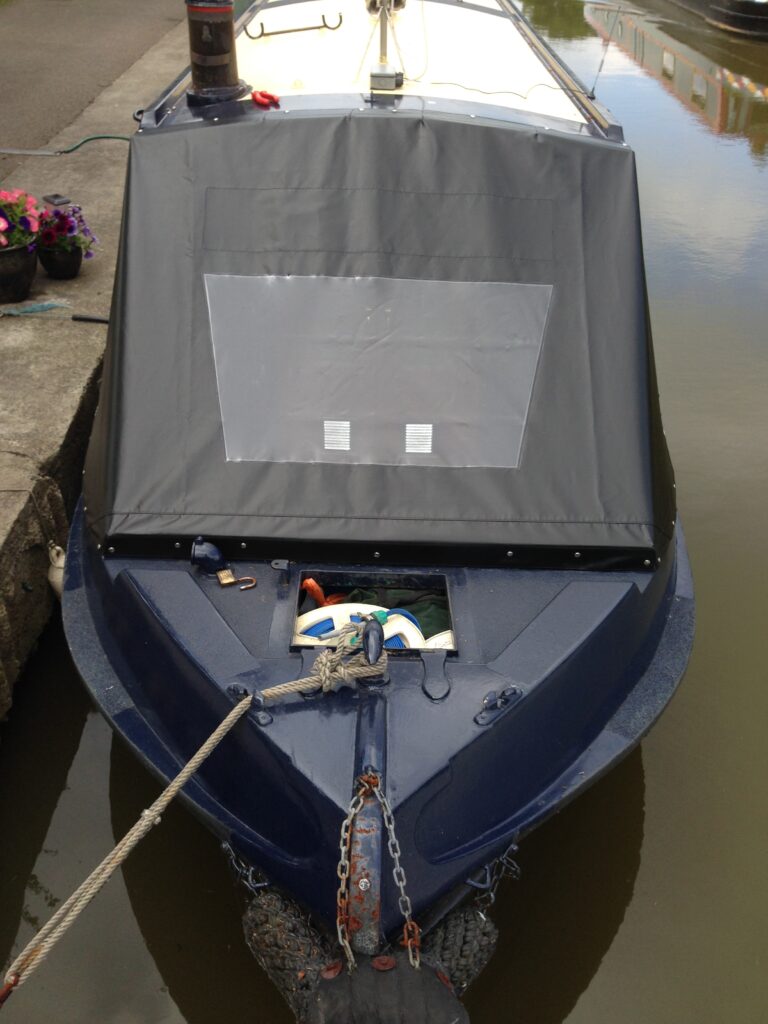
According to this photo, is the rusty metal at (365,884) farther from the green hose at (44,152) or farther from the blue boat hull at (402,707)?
the green hose at (44,152)

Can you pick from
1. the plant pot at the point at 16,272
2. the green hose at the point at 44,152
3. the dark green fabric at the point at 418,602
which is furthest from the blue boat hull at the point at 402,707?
the green hose at the point at 44,152

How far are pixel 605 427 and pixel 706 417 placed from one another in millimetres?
3175

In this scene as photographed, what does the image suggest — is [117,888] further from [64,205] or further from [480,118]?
[64,205]

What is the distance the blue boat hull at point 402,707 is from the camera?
2656 mm

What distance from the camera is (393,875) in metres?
2.51

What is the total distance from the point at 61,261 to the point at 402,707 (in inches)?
172

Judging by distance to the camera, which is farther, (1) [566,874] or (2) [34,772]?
(2) [34,772]

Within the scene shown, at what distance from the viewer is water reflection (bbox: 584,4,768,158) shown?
41.8 feet

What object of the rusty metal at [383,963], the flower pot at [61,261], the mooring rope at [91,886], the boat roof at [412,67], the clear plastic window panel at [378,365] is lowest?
the rusty metal at [383,963]

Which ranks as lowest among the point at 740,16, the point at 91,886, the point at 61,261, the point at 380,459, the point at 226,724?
the point at 91,886

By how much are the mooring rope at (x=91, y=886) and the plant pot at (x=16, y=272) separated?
12.6ft

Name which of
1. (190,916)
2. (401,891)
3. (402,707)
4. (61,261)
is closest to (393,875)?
(401,891)

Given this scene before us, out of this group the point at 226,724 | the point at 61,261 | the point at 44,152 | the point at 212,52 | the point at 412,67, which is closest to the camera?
the point at 226,724

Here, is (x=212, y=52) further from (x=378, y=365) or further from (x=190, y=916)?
(x=190, y=916)
